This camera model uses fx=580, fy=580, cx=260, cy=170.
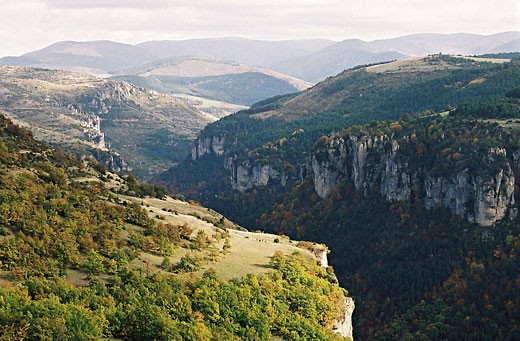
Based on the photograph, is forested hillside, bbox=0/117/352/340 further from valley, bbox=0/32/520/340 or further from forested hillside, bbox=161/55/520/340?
forested hillside, bbox=161/55/520/340

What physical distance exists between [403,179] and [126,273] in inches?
4350

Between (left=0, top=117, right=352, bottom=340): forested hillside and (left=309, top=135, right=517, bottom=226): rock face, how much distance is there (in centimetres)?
6020

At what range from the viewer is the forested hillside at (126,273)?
172 ft

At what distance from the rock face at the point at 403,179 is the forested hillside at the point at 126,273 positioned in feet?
198

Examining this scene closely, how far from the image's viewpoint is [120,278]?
207 feet

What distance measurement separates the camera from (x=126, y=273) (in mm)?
64375

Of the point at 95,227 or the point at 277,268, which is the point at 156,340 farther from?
the point at 277,268

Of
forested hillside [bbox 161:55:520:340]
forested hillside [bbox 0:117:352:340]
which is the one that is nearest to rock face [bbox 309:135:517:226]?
forested hillside [bbox 161:55:520:340]

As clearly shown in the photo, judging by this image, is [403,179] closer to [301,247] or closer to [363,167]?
[363,167]

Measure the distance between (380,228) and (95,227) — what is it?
339ft

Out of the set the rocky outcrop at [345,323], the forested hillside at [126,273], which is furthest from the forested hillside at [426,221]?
the forested hillside at [126,273]

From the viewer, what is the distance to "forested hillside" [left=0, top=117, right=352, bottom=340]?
52406 mm

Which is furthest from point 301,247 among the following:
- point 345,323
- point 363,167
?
point 363,167

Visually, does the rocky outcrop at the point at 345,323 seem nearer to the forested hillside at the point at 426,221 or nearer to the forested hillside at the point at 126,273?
the forested hillside at the point at 126,273
